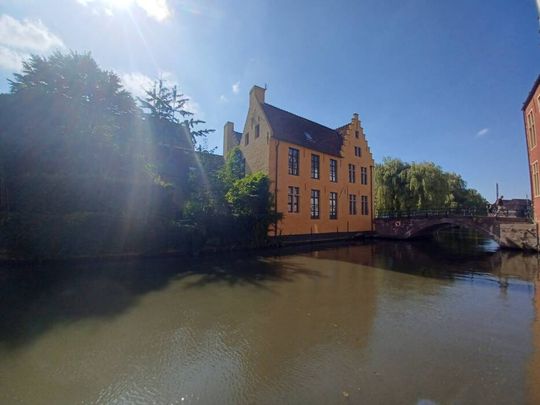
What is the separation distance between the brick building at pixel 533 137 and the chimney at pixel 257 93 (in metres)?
15.4

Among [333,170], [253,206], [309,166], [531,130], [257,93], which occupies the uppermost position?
[257,93]

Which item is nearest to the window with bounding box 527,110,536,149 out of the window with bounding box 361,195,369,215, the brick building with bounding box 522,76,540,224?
the brick building with bounding box 522,76,540,224

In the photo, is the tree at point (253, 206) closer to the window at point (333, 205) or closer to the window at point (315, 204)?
the window at point (315, 204)

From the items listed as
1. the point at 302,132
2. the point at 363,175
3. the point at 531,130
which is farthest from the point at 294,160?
the point at 531,130

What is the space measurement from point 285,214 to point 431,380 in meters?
14.5

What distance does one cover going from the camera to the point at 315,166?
19.7 m

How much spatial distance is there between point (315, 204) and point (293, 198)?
2.18m

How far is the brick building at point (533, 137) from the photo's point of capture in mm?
14078

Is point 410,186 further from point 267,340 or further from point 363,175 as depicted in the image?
point 267,340

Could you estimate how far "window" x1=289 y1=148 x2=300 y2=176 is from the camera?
18.1 m

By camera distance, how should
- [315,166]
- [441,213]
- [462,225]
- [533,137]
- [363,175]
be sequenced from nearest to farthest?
[533,137]
[462,225]
[315,166]
[441,213]
[363,175]

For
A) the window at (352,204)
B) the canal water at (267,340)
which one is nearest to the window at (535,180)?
the canal water at (267,340)

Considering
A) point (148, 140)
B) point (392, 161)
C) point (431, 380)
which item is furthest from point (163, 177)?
point (392, 161)

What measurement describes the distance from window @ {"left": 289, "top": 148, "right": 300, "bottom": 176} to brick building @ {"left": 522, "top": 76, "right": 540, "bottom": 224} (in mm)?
13100
